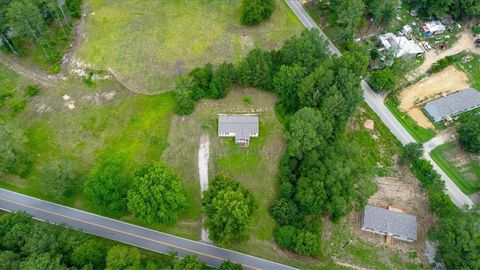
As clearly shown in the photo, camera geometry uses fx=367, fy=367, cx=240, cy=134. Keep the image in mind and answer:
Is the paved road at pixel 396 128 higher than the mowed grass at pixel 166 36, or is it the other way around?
the mowed grass at pixel 166 36

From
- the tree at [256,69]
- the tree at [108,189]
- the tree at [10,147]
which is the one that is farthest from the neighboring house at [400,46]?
the tree at [10,147]

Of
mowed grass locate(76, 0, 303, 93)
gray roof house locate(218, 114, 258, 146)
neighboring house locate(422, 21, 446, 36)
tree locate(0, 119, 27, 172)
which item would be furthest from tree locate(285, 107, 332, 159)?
tree locate(0, 119, 27, 172)

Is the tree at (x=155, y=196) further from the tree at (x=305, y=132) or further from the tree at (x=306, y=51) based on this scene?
the tree at (x=306, y=51)

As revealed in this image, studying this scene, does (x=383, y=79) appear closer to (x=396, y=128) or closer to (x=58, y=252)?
(x=396, y=128)

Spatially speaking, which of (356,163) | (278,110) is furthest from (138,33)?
(356,163)

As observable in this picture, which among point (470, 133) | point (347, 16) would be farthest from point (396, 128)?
point (347, 16)
